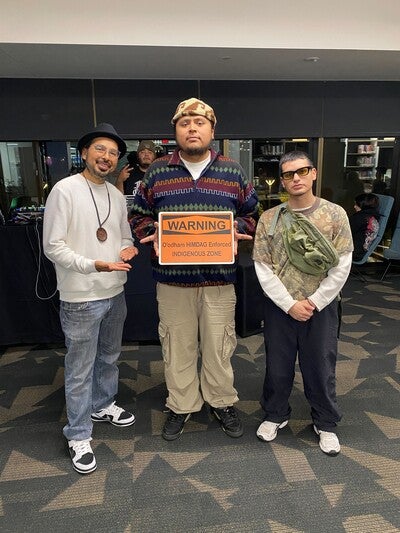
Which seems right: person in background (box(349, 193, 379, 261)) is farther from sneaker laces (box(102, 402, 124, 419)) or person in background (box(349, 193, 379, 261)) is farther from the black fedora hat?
the black fedora hat

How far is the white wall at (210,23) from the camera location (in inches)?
130

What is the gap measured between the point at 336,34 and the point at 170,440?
12.2 feet

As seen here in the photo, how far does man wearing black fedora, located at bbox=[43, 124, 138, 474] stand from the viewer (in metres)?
1.79

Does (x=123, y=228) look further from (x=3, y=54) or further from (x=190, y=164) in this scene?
(x=3, y=54)

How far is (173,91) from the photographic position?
198 inches

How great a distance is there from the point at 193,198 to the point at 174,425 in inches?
49.5

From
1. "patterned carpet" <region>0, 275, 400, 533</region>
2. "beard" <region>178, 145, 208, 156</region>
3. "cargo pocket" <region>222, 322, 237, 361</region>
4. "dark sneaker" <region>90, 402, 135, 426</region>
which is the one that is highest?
"beard" <region>178, 145, 208, 156</region>

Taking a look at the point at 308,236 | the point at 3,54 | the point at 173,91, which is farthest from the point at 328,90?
the point at 308,236

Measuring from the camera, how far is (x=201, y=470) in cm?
195

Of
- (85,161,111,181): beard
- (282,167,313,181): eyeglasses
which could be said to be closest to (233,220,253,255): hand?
(282,167,313,181): eyeglasses

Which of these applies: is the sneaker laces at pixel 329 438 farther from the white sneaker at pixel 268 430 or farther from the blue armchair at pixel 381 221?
the blue armchair at pixel 381 221

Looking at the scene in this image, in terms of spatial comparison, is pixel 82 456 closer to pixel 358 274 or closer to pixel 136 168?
pixel 136 168

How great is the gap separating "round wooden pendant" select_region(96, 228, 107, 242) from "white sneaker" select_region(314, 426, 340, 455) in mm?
1520

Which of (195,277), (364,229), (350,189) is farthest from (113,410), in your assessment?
(350,189)
